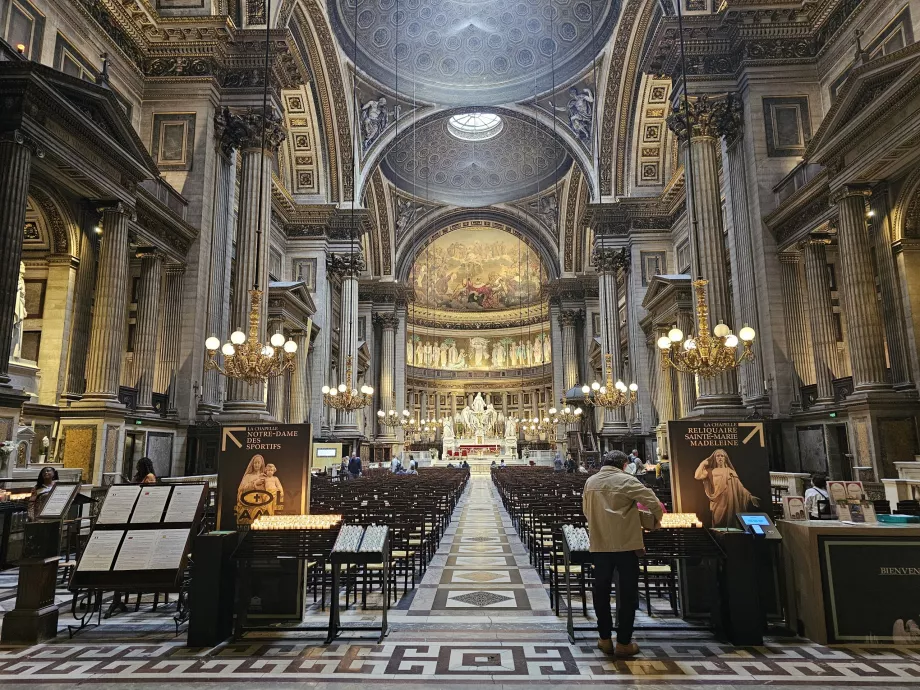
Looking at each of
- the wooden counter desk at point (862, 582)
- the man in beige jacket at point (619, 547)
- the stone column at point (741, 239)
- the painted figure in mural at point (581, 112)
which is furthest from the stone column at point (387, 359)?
the wooden counter desk at point (862, 582)

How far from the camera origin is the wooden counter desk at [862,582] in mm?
4738

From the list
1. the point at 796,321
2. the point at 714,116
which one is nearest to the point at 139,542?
the point at 796,321

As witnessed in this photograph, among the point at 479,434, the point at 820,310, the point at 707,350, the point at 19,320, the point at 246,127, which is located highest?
the point at 246,127

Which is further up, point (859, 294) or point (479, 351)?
point (479, 351)

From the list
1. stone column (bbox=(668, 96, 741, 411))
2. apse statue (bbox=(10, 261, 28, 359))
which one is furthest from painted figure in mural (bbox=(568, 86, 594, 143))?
apse statue (bbox=(10, 261, 28, 359))

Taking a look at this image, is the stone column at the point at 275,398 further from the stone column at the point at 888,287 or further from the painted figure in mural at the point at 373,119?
the stone column at the point at 888,287

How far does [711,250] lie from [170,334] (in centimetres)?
1309

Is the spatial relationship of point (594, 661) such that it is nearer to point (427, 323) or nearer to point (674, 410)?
point (674, 410)

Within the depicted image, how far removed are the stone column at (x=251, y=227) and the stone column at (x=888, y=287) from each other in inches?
528

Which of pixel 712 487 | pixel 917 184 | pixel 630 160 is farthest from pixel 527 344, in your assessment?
pixel 712 487

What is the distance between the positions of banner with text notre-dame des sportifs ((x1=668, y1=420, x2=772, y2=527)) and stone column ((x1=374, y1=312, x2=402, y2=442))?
33638 mm

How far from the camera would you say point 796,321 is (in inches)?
532

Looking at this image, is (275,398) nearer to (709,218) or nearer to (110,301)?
(110,301)

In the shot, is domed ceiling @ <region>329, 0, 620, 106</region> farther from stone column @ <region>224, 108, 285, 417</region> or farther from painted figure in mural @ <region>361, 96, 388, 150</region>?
stone column @ <region>224, 108, 285, 417</region>
